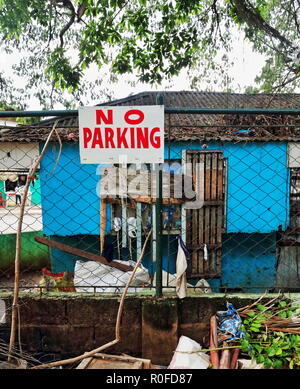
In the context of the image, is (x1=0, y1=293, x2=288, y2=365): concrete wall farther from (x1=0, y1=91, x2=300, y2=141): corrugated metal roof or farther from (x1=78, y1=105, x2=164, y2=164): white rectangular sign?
(x1=0, y1=91, x2=300, y2=141): corrugated metal roof

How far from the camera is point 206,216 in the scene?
542cm

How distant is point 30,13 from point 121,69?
2.46 m

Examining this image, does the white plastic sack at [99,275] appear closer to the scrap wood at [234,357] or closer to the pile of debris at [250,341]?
the pile of debris at [250,341]

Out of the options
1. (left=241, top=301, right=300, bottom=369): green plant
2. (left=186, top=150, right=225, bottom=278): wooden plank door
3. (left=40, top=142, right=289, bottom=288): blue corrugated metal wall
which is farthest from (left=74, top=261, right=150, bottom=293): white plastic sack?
(left=40, top=142, right=289, bottom=288): blue corrugated metal wall

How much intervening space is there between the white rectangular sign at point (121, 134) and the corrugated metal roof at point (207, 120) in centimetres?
164

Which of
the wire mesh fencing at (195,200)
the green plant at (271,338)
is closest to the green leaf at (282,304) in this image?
the green plant at (271,338)

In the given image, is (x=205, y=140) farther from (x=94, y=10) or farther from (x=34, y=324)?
(x=34, y=324)

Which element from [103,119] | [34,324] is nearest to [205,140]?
[103,119]

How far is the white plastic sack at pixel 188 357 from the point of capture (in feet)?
5.62

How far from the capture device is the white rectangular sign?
1.82m

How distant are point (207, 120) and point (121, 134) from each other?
5978mm

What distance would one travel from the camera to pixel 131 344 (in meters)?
1.97

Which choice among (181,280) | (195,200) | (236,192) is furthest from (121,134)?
(236,192)

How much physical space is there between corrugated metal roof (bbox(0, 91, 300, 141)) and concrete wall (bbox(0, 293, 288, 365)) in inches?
83.6
